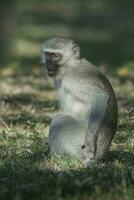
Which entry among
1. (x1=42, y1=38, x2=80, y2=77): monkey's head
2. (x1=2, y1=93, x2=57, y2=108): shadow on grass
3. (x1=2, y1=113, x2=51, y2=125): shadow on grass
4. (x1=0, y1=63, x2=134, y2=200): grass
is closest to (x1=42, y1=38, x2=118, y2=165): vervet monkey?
(x1=42, y1=38, x2=80, y2=77): monkey's head

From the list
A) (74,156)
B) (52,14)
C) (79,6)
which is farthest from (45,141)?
(79,6)

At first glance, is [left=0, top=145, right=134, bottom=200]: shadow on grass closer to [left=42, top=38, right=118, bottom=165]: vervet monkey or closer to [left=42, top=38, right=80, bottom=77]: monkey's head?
[left=42, top=38, right=118, bottom=165]: vervet monkey

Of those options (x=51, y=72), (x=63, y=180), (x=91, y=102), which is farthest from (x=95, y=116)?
(x=63, y=180)

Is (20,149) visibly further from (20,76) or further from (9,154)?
(20,76)

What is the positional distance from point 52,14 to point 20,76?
73.2 ft

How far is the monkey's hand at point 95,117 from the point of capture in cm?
756

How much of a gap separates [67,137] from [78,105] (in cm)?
39

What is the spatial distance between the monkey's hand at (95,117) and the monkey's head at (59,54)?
0.52m

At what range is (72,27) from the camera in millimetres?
32000

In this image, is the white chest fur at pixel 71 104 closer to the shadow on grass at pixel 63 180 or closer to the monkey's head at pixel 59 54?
→ the monkey's head at pixel 59 54

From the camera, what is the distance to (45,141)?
9.12 metres

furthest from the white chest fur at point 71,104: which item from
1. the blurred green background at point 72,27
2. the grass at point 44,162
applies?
the blurred green background at point 72,27

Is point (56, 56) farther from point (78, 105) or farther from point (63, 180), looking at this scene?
point (63, 180)

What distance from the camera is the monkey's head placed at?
26.0ft
